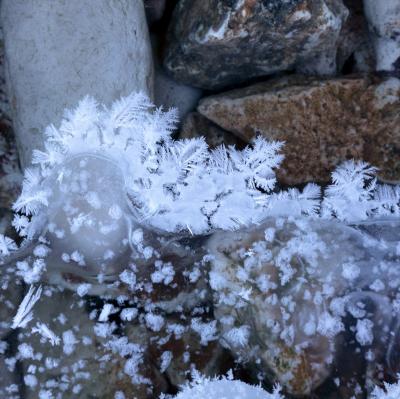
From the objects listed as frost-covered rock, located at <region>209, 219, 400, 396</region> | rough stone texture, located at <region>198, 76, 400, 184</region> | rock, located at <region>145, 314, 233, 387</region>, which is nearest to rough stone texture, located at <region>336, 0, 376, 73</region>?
rough stone texture, located at <region>198, 76, 400, 184</region>

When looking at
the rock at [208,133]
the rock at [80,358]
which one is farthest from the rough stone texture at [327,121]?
the rock at [80,358]

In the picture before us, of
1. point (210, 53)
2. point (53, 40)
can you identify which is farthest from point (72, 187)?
point (210, 53)

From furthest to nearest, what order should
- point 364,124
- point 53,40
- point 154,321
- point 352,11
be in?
point 352,11 → point 364,124 → point 53,40 → point 154,321

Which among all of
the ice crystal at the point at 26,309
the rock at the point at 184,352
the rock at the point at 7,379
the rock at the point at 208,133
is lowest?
the rock at the point at 7,379

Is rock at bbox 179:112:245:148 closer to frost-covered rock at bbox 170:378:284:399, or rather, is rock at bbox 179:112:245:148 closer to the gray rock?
the gray rock

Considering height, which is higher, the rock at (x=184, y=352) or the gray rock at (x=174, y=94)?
the gray rock at (x=174, y=94)

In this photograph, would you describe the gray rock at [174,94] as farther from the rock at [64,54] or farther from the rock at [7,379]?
the rock at [7,379]

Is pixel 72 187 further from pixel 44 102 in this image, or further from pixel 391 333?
pixel 391 333
